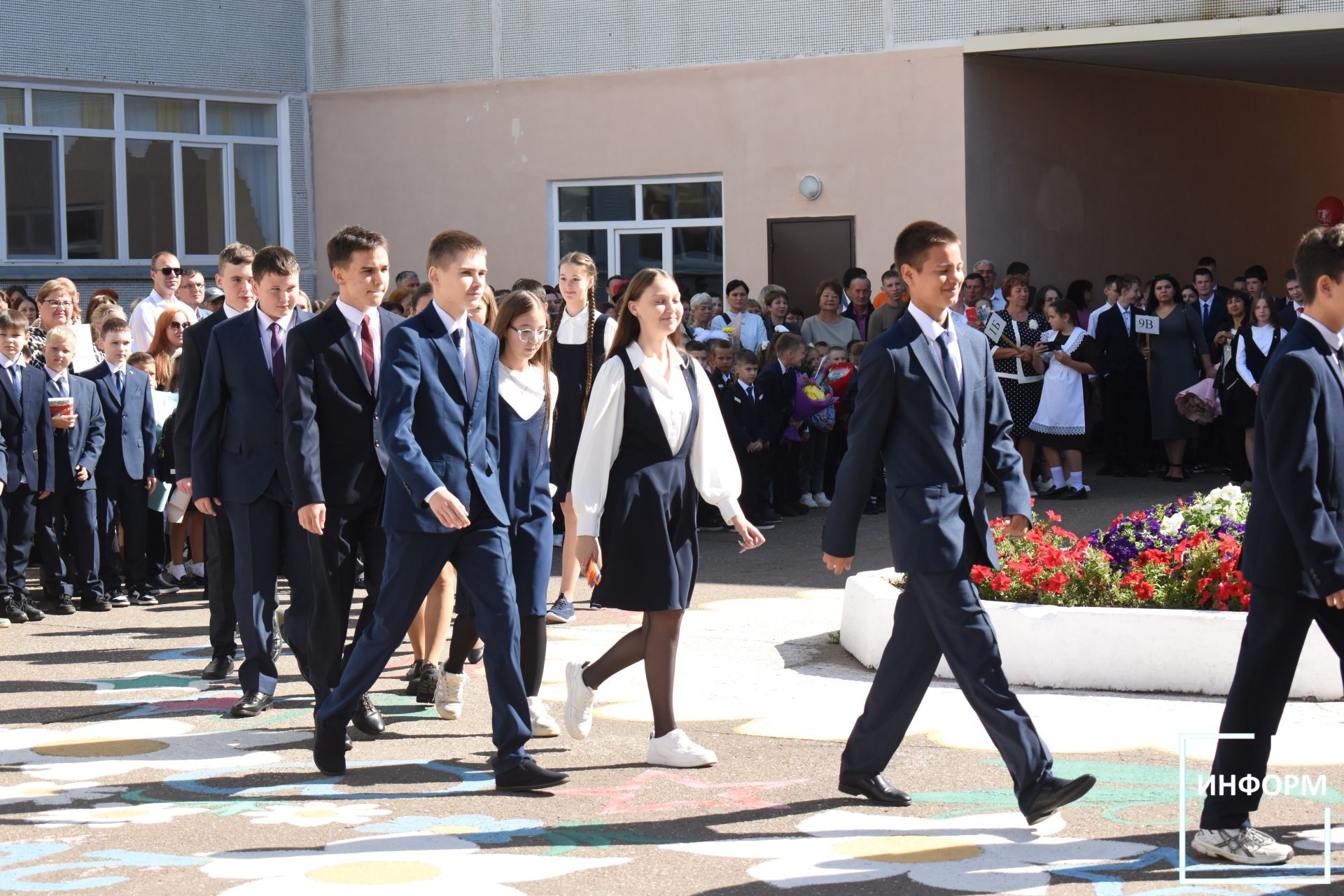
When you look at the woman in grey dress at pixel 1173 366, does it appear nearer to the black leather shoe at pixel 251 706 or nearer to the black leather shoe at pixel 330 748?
the black leather shoe at pixel 251 706

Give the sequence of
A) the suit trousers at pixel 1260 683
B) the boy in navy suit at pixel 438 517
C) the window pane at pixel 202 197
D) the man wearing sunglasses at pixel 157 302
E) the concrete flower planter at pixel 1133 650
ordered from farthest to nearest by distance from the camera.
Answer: the window pane at pixel 202 197, the man wearing sunglasses at pixel 157 302, the concrete flower planter at pixel 1133 650, the boy in navy suit at pixel 438 517, the suit trousers at pixel 1260 683

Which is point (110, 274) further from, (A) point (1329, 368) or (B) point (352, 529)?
(A) point (1329, 368)

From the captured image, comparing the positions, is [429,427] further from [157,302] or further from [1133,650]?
[157,302]

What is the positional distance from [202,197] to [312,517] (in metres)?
15.7

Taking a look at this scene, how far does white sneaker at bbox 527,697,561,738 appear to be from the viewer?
693cm

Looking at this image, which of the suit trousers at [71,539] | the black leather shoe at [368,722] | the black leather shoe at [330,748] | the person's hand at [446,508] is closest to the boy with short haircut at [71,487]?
the suit trousers at [71,539]

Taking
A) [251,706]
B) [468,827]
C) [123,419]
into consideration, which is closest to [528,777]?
[468,827]

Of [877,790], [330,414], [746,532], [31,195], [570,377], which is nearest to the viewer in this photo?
[877,790]

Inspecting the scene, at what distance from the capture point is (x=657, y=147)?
65.2 ft

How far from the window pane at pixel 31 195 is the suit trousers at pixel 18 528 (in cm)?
1031

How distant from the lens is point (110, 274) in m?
20.5

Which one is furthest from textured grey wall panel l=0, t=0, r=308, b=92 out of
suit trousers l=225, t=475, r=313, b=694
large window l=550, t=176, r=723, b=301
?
suit trousers l=225, t=475, r=313, b=694

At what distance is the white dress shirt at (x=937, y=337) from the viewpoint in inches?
221

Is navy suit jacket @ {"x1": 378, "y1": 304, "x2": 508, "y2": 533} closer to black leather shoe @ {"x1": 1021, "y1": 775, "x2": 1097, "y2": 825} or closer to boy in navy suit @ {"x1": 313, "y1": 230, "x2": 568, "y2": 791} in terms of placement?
boy in navy suit @ {"x1": 313, "y1": 230, "x2": 568, "y2": 791}
